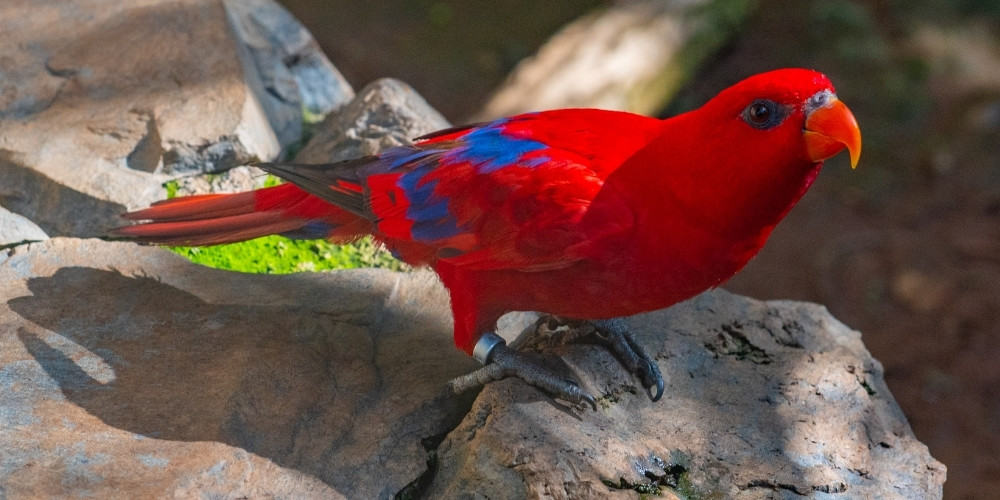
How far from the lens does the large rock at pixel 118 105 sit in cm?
313

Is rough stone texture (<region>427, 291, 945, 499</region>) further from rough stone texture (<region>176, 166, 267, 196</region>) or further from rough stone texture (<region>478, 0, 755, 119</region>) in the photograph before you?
rough stone texture (<region>478, 0, 755, 119</region>)

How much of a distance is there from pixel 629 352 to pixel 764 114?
808 millimetres

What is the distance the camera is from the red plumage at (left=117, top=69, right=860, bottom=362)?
2.06 m

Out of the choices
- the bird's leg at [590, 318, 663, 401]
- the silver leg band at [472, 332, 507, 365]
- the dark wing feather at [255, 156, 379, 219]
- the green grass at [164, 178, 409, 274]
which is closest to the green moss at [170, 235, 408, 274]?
the green grass at [164, 178, 409, 274]

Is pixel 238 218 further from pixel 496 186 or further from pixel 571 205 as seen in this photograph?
pixel 571 205

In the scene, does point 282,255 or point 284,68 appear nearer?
point 282,255

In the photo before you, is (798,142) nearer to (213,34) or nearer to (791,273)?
(213,34)

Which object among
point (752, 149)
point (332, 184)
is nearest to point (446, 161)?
point (332, 184)

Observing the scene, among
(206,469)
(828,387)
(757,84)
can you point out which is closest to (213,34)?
(206,469)

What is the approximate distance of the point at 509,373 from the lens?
2391mm

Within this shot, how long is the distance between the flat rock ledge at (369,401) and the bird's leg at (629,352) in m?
0.03

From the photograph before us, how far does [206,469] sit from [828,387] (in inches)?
67.4

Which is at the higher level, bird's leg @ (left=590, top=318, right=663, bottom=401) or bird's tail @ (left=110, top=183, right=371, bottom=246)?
bird's leg @ (left=590, top=318, right=663, bottom=401)

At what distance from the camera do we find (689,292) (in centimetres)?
224
